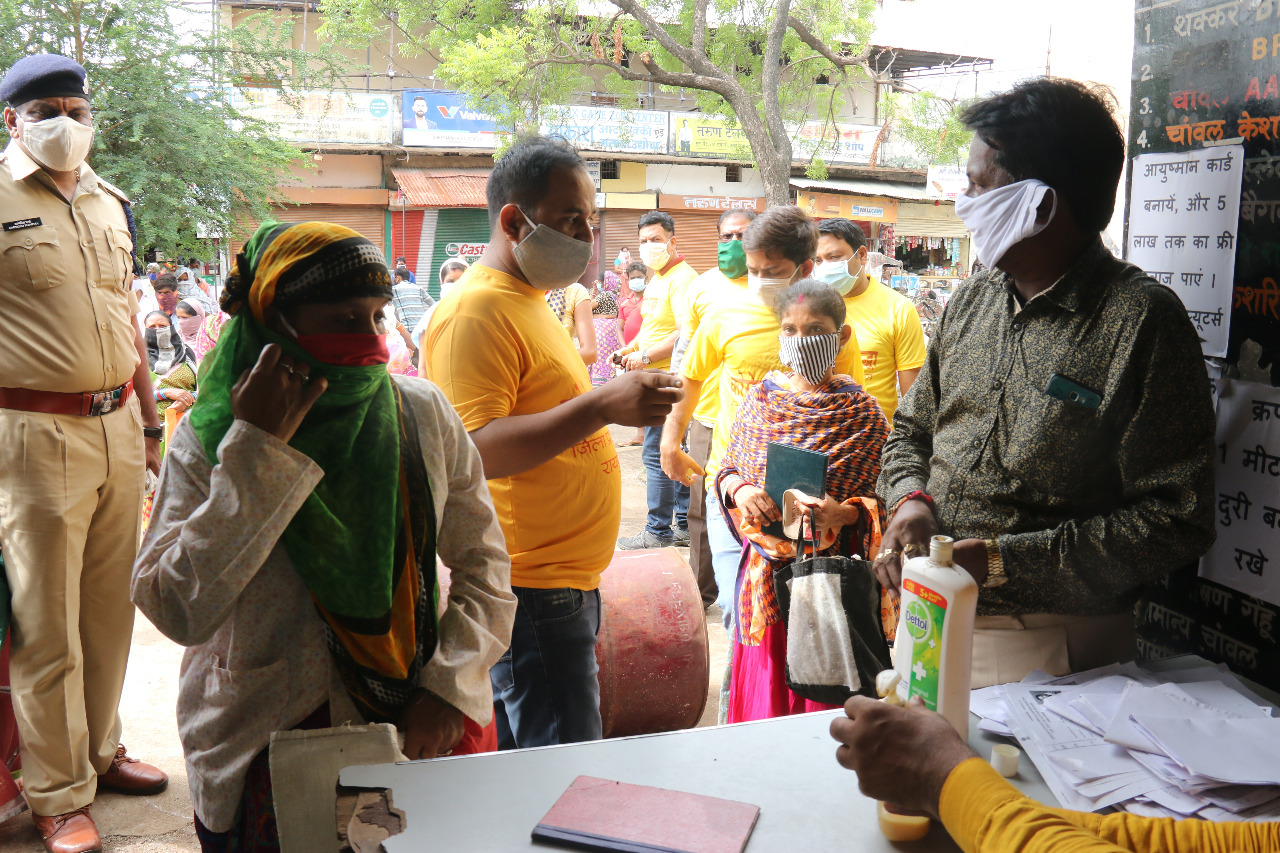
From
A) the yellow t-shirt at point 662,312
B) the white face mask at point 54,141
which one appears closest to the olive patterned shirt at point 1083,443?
the white face mask at point 54,141

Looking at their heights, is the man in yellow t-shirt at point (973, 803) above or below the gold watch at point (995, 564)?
below

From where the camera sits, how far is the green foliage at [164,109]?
1185 cm

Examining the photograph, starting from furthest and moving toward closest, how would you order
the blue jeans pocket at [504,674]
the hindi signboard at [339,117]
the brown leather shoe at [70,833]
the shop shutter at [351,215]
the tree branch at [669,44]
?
1. the shop shutter at [351,215]
2. the hindi signboard at [339,117]
3. the tree branch at [669,44]
4. the brown leather shoe at [70,833]
5. the blue jeans pocket at [504,674]

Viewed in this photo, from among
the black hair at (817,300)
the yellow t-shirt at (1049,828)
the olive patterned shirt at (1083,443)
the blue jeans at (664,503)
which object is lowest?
the blue jeans at (664,503)

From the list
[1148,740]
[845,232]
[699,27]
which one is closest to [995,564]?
[1148,740]

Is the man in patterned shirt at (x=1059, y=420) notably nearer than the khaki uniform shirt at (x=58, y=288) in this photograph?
Yes

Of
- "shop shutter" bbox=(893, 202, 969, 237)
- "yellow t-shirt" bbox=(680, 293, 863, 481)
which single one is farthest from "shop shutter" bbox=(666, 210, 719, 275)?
"yellow t-shirt" bbox=(680, 293, 863, 481)

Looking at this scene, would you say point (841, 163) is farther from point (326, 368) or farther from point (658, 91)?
point (326, 368)

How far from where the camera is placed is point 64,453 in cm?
300

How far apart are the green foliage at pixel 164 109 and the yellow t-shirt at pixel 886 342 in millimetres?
11358

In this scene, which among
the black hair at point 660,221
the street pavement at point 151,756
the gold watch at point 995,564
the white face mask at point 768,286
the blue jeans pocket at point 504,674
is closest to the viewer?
the gold watch at point 995,564

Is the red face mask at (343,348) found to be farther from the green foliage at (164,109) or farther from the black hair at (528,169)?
the green foliage at (164,109)

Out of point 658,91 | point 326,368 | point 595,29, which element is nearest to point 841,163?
point 658,91

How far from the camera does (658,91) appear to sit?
78.1 ft
